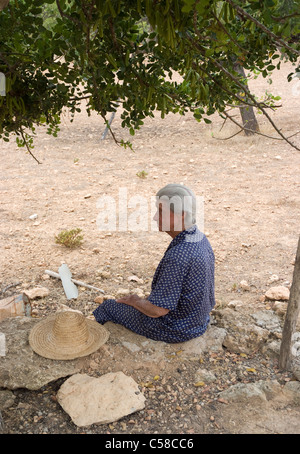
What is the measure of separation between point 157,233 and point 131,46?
11.7ft

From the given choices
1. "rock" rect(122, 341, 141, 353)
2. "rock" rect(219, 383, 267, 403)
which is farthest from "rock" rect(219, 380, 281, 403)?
"rock" rect(122, 341, 141, 353)

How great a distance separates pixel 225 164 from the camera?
8406 mm

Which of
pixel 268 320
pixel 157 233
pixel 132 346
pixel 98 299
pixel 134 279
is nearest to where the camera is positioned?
pixel 132 346

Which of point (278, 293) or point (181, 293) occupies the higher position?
Answer: point (181, 293)

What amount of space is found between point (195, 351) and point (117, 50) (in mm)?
1811

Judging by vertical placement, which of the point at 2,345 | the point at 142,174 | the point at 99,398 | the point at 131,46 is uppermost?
the point at 131,46

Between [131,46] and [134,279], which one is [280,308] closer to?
[134,279]

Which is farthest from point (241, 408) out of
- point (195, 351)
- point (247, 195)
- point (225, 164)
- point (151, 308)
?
point (225, 164)

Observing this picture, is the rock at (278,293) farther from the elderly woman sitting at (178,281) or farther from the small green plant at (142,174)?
the small green plant at (142,174)

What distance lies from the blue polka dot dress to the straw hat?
0.28 metres

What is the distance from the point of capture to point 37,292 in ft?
13.6

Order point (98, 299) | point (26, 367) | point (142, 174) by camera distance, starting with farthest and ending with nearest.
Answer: point (142, 174)
point (98, 299)
point (26, 367)

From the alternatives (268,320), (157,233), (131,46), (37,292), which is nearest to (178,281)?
(268,320)

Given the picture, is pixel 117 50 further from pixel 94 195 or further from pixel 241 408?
pixel 94 195
